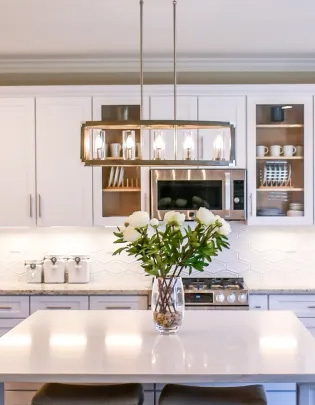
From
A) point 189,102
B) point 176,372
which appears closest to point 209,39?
point 189,102

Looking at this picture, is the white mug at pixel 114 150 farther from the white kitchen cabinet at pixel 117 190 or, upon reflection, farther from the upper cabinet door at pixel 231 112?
the upper cabinet door at pixel 231 112

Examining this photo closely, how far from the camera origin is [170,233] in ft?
9.63

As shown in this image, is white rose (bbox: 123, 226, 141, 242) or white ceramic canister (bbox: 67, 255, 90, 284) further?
white ceramic canister (bbox: 67, 255, 90, 284)

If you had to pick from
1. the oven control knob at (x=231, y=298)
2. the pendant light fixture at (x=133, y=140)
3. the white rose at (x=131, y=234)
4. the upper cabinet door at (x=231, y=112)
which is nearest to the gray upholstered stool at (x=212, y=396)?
the white rose at (x=131, y=234)

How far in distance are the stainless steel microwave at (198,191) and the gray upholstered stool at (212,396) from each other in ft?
7.00

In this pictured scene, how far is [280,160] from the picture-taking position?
15.9 feet

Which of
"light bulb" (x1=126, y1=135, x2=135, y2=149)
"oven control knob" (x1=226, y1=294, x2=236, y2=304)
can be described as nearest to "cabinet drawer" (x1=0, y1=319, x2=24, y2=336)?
"oven control knob" (x1=226, y1=294, x2=236, y2=304)

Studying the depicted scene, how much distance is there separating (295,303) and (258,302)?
0.28 meters

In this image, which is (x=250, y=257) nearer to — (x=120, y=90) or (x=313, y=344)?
(x=120, y=90)

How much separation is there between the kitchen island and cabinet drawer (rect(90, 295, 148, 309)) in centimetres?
114

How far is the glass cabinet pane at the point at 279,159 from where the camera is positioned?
190 inches

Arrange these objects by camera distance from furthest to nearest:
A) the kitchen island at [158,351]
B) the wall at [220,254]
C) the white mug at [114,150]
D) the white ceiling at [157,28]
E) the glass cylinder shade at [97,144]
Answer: the wall at [220,254] < the white mug at [114,150] < the white ceiling at [157,28] < the glass cylinder shade at [97,144] < the kitchen island at [158,351]

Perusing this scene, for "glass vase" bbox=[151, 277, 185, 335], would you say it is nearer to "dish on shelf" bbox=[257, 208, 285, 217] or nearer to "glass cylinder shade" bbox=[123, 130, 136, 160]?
"glass cylinder shade" bbox=[123, 130, 136, 160]

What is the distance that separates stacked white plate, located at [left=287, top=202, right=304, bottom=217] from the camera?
4781 millimetres
